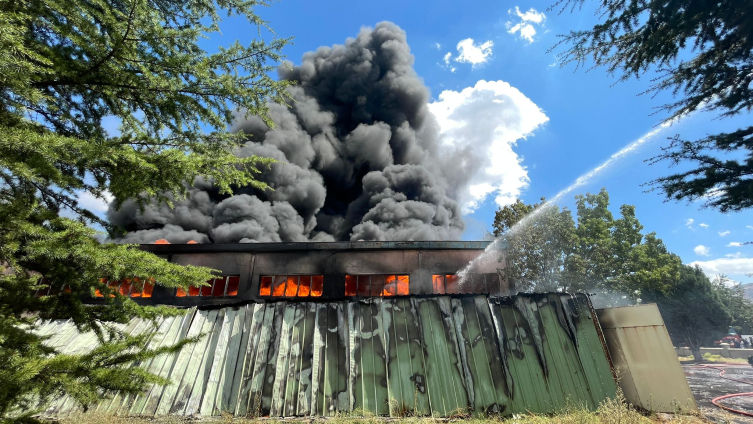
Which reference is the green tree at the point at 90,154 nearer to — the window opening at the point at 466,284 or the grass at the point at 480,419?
the grass at the point at 480,419

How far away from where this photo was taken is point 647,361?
557cm

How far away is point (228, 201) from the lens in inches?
1054

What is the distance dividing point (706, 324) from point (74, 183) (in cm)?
3659

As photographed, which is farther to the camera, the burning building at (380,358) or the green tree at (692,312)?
the green tree at (692,312)

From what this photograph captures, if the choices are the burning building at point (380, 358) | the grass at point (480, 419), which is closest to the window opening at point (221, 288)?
the burning building at point (380, 358)

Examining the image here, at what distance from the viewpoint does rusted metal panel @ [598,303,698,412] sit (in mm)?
5266

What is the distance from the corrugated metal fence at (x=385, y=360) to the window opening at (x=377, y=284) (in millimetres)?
5702

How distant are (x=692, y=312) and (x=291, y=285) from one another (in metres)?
30.5

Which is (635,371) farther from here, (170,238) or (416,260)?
(170,238)

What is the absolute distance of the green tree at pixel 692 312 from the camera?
2378 cm

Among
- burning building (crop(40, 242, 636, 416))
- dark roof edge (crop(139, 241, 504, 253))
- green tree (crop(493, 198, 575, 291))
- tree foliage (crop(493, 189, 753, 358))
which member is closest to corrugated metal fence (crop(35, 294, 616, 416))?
burning building (crop(40, 242, 636, 416))

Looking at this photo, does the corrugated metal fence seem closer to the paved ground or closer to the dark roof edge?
the paved ground

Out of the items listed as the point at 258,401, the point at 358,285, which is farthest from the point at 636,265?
the point at 258,401

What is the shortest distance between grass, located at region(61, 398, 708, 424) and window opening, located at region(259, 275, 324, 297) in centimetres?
685
